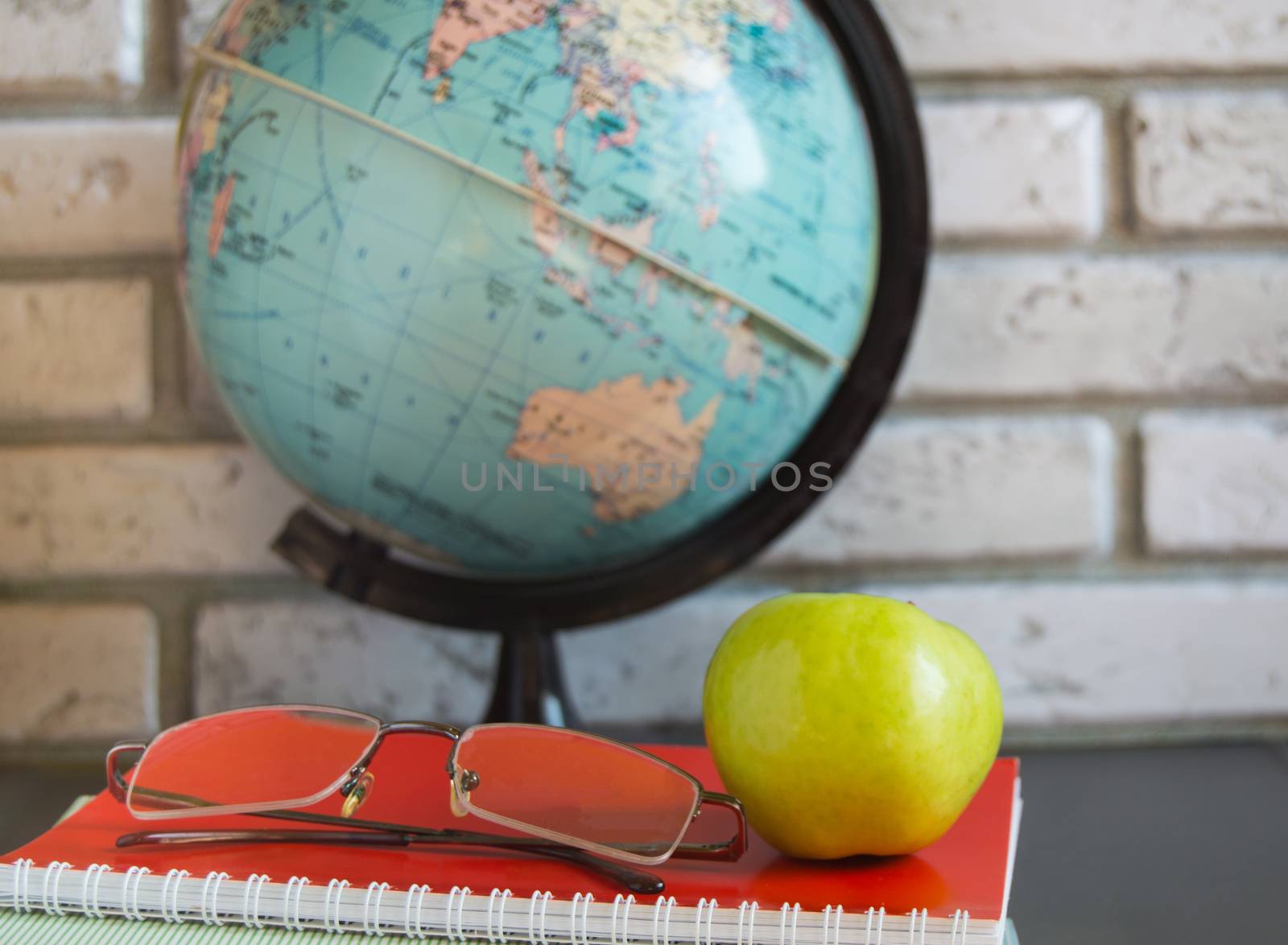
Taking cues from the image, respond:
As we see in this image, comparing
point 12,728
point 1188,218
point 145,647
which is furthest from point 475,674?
point 1188,218

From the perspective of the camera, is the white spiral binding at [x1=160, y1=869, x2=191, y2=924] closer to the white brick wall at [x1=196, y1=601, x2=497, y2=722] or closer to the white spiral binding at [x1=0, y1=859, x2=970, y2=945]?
the white spiral binding at [x1=0, y1=859, x2=970, y2=945]

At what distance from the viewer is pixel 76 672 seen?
0.86 m

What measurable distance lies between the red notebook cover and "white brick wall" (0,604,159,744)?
333 millimetres

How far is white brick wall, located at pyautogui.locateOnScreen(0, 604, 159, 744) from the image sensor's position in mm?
857

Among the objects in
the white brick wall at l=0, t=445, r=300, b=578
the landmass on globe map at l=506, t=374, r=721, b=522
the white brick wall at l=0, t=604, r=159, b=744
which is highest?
the landmass on globe map at l=506, t=374, r=721, b=522

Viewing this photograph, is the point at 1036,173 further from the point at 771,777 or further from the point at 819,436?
the point at 771,777

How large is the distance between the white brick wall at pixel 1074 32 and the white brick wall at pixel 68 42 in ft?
1.82

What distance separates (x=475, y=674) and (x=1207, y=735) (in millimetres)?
559

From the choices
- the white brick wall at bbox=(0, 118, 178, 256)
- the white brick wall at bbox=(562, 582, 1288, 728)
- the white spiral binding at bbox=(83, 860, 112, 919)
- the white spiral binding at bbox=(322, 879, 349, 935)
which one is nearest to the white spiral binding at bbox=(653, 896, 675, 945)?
the white spiral binding at bbox=(322, 879, 349, 935)

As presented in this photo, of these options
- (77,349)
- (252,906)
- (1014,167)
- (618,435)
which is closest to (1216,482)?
(1014,167)

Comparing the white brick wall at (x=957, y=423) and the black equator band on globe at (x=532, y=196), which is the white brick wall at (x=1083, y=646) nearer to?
the white brick wall at (x=957, y=423)

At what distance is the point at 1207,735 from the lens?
33.9 inches

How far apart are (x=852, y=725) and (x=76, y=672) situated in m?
0.66

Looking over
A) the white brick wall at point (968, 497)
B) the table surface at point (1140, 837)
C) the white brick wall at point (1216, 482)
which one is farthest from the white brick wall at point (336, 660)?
the white brick wall at point (1216, 482)
